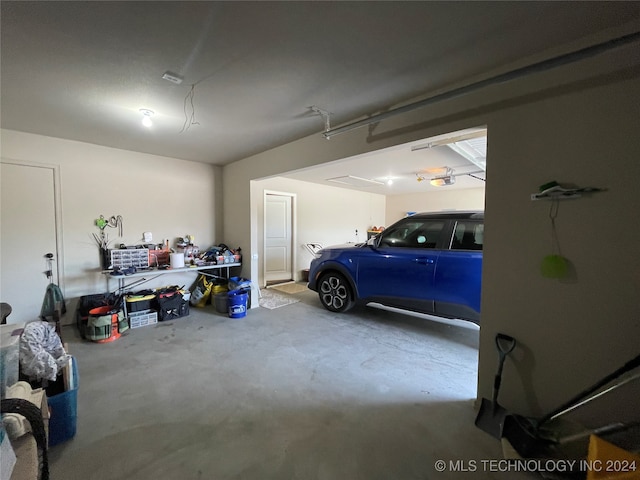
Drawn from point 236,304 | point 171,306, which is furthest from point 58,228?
point 236,304

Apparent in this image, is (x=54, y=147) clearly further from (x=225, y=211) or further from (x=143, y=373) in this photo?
(x=143, y=373)

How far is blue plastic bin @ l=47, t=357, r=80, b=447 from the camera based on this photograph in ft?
5.09

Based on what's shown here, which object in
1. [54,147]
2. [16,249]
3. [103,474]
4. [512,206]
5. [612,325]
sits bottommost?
[103,474]

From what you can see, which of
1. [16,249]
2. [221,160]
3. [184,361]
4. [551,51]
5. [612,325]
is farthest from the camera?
[221,160]

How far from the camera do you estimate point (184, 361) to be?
2.58m

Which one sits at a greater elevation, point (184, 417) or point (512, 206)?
point (512, 206)

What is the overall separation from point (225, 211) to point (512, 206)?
4.27 meters

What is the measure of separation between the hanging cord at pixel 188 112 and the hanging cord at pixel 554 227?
263 cm

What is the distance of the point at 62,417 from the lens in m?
1.58

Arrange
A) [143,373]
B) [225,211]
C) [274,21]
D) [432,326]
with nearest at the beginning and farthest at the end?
[274,21], [143,373], [432,326], [225,211]

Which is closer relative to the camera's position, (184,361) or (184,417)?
(184,417)

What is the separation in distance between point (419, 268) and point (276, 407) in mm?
2193

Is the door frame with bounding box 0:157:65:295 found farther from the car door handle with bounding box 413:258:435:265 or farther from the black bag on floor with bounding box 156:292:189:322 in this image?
the car door handle with bounding box 413:258:435:265

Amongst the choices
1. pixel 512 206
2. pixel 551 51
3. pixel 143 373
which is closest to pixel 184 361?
pixel 143 373
